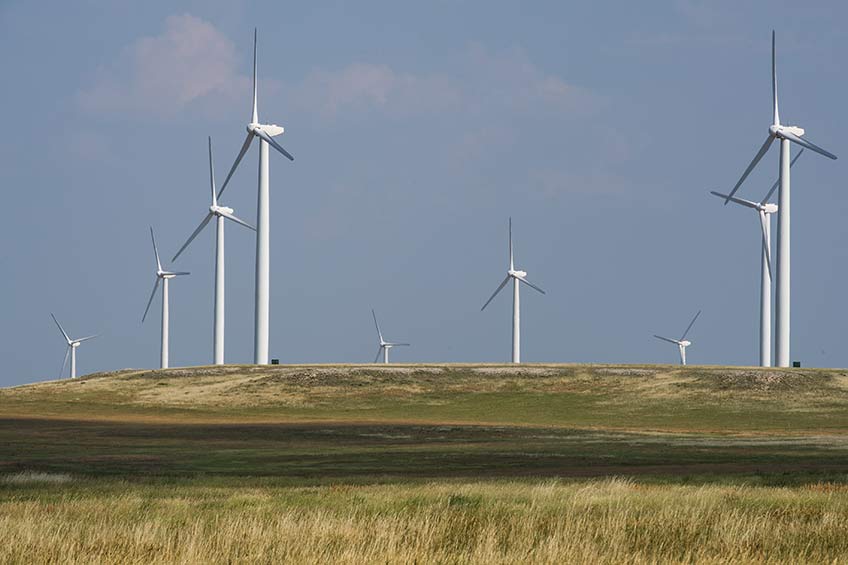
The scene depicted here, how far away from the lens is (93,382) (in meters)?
142

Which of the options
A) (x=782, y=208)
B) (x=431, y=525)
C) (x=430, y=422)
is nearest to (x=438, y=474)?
(x=431, y=525)

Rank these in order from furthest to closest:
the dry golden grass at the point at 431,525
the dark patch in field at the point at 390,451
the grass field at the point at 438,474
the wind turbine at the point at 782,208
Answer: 1. the wind turbine at the point at 782,208
2. the dark patch in field at the point at 390,451
3. the grass field at the point at 438,474
4. the dry golden grass at the point at 431,525

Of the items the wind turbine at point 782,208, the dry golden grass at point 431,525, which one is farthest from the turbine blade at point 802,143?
the dry golden grass at point 431,525

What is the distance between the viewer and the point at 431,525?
2678 centimetres

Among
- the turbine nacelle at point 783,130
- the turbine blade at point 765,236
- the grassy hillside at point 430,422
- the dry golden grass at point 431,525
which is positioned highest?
the turbine nacelle at point 783,130

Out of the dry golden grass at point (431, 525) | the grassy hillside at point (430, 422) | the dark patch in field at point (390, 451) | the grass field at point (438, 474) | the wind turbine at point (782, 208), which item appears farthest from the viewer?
the wind turbine at point (782, 208)

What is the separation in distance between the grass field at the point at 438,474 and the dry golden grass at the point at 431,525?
9cm

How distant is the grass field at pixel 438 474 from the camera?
78.8 ft

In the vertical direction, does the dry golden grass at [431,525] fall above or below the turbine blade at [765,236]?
below

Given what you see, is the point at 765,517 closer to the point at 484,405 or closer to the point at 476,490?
the point at 476,490

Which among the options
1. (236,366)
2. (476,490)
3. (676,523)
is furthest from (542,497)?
(236,366)

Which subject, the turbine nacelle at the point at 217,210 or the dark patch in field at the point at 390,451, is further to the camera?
the turbine nacelle at the point at 217,210

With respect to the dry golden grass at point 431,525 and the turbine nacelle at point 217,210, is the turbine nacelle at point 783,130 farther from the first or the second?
the dry golden grass at point 431,525

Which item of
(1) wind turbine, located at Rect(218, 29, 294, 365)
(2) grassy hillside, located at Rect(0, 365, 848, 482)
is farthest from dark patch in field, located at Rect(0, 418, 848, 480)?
(1) wind turbine, located at Rect(218, 29, 294, 365)
